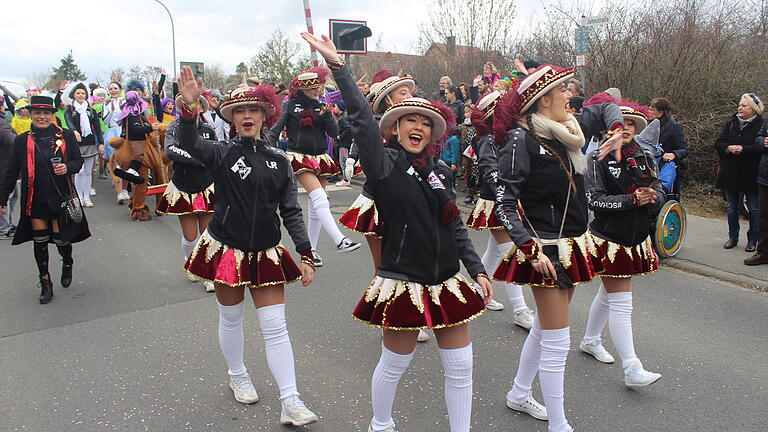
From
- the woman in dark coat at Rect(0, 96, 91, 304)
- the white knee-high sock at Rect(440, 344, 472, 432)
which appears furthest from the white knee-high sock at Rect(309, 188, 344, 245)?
the white knee-high sock at Rect(440, 344, 472, 432)

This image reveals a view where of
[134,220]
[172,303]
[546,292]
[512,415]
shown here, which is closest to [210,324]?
[172,303]

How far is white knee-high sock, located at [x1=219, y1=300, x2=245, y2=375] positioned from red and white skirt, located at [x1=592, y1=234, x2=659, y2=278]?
7.56ft

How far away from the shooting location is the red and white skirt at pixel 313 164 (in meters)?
6.25

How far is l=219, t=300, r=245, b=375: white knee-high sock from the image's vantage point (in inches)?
141

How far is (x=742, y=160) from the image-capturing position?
7.31 metres

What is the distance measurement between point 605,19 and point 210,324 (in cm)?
730

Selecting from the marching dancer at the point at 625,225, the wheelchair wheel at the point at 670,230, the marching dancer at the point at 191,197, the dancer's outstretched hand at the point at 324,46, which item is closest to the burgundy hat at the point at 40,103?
the marching dancer at the point at 191,197

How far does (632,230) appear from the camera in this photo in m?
3.86

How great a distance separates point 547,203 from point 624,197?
92 centimetres

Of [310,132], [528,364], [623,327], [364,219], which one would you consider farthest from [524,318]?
[310,132]

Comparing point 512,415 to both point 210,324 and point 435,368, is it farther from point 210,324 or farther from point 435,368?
point 210,324

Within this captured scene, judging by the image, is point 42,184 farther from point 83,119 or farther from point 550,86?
point 83,119

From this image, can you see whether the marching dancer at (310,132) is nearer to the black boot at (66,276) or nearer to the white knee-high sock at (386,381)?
the black boot at (66,276)

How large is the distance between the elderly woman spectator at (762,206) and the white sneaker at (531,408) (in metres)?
4.62
